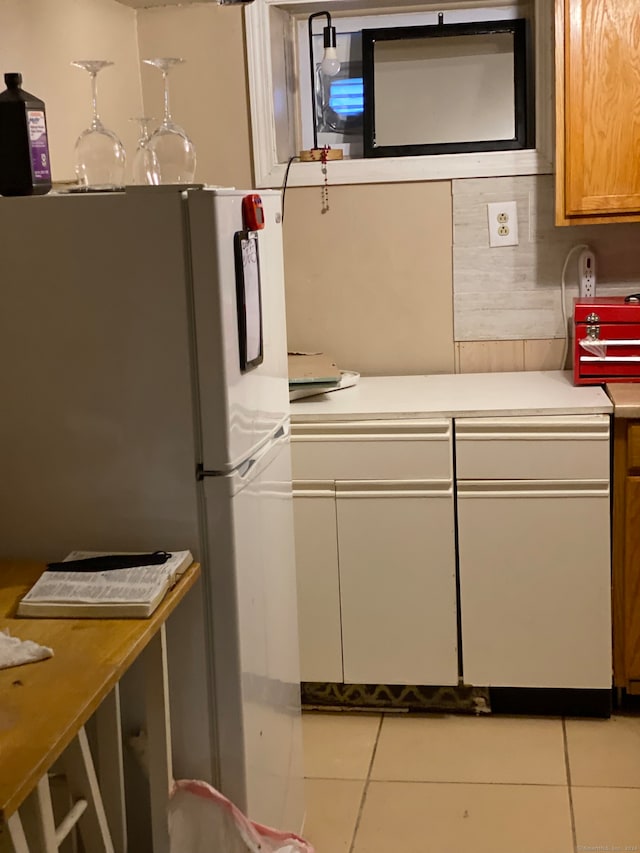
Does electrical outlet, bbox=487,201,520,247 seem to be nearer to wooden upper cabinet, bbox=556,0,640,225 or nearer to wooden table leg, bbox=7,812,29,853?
wooden upper cabinet, bbox=556,0,640,225

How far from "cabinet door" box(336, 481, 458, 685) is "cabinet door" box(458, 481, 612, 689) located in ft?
0.19

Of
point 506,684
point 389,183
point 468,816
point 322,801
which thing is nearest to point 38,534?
point 322,801

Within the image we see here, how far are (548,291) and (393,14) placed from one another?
3.53ft

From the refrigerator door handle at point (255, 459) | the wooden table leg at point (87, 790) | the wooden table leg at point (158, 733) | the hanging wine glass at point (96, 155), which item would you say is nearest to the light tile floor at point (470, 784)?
the wooden table leg at point (158, 733)

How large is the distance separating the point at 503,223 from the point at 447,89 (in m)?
0.50

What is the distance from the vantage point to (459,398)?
9.78ft

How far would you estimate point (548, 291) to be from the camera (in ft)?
11.0

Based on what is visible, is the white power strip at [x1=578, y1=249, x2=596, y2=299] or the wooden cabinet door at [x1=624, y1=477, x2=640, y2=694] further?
the white power strip at [x1=578, y1=249, x2=596, y2=299]

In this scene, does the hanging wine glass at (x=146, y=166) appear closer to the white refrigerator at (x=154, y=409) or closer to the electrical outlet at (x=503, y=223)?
the white refrigerator at (x=154, y=409)

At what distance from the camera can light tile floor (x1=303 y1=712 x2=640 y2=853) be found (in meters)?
2.43

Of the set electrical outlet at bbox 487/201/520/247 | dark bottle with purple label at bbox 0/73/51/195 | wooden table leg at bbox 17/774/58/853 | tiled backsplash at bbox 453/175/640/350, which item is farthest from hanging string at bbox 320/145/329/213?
wooden table leg at bbox 17/774/58/853

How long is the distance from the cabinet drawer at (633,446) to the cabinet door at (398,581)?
50 centimetres

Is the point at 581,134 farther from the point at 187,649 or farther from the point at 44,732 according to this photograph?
the point at 44,732

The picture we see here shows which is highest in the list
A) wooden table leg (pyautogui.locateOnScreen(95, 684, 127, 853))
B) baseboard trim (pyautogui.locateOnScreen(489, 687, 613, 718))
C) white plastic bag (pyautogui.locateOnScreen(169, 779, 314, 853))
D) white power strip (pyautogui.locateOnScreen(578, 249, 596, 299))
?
white power strip (pyautogui.locateOnScreen(578, 249, 596, 299))
